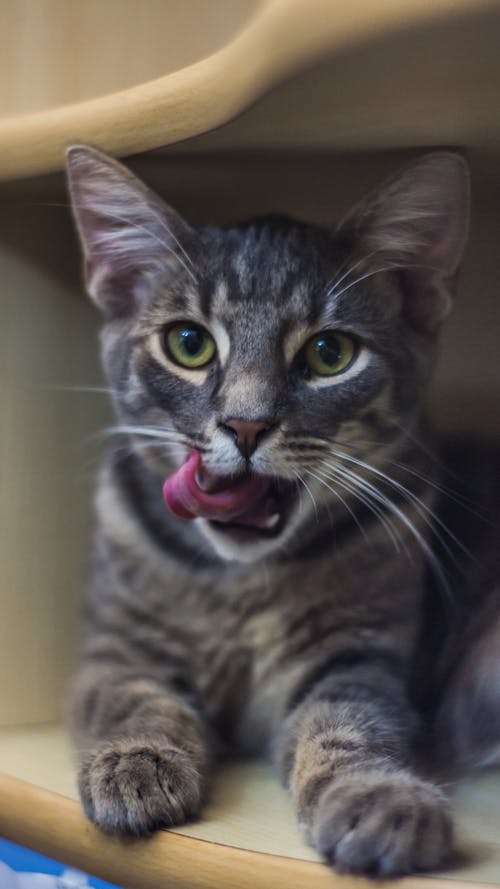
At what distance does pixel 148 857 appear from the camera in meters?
0.70

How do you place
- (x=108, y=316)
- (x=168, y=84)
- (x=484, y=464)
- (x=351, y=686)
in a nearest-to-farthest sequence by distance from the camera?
(x=168, y=84) → (x=351, y=686) → (x=108, y=316) → (x=484, y=464)

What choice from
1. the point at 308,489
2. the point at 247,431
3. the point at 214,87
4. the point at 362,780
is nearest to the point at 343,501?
the point at 308,489

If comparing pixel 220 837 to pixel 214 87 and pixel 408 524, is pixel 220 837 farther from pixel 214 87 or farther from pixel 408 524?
pixel 214 87

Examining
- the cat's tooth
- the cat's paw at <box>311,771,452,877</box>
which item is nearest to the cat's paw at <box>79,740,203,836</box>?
the cat's paw at <box>311,771,452,877</box>

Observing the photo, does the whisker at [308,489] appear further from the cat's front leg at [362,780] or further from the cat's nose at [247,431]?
the cat's front leg at [362,780]

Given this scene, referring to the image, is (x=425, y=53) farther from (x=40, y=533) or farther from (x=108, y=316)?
(x=40, y=533)

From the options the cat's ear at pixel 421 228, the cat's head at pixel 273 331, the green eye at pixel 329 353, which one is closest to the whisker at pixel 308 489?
the cat's head at pixel 273 331

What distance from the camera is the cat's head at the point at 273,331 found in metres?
0.82

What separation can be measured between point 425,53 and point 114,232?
0.40m

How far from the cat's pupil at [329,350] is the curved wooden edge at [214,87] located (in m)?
0.22

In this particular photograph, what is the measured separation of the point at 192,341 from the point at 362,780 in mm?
427

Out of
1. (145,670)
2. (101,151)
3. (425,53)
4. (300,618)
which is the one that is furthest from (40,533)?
(425,53)

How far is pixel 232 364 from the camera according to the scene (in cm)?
83

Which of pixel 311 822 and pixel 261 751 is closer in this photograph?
pixel 311 822
